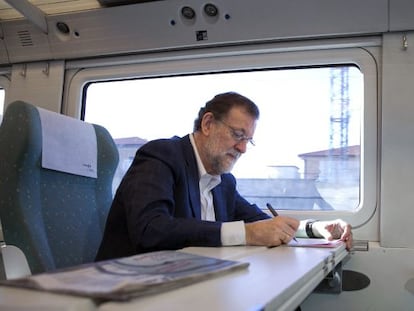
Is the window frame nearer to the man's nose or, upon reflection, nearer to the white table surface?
the man's nose

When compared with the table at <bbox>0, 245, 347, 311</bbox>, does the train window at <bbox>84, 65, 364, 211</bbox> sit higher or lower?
higher

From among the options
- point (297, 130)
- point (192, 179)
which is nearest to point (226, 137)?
point (192, 179)

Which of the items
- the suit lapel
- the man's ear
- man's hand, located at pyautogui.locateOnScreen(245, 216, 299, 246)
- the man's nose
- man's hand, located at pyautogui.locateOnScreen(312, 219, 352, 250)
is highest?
the man's ear

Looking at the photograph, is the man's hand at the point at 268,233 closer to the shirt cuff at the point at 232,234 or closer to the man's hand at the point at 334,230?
the shirt cuff at the point at 232,234

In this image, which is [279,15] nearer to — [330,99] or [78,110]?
[330,99]

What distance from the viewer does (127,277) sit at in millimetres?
598

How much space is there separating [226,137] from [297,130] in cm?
60

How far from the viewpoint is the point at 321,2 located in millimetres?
1923

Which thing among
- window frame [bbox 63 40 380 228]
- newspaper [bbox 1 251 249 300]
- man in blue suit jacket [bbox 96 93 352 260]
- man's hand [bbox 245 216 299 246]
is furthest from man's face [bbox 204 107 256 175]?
newspaper [bbox 1 251 249 300]

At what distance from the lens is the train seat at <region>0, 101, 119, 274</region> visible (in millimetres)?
1446

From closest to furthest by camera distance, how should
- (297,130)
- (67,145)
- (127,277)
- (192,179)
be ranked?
(127,277)
(192,179)
(67,145)
(297,130)

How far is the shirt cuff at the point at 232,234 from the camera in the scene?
1.24m

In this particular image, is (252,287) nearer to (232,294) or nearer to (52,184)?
(232,294)

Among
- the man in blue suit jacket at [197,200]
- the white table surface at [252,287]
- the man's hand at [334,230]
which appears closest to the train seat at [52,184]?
the man in blue suit jacket at [197,200]
